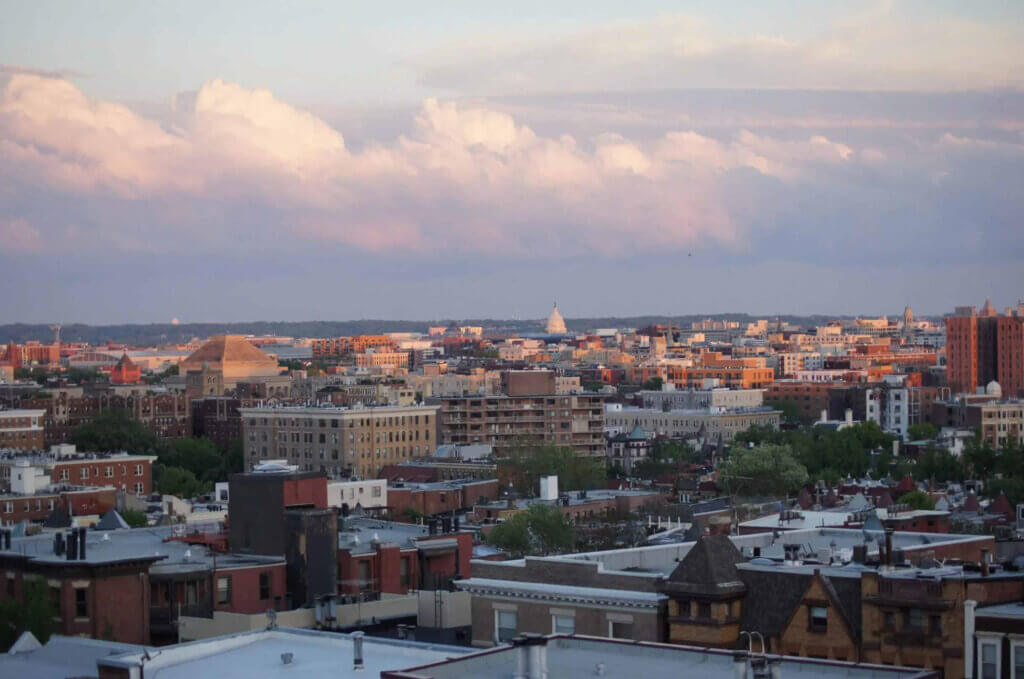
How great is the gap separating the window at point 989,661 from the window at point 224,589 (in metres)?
19.8

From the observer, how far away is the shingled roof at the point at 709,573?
104ft

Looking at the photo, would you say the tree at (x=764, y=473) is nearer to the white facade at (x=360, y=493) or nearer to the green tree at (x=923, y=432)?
the white facade at (x=360, y=493)

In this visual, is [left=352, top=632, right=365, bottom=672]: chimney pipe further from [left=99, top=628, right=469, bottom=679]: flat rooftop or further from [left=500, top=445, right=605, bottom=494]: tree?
[left=500, top=445, right=605, bottom=494]: tree

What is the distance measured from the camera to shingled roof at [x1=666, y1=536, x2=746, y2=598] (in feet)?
104

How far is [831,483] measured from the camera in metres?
119

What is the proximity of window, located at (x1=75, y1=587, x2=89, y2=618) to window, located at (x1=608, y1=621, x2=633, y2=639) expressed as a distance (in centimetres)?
1402

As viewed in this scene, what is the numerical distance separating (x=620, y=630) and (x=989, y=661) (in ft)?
21.1

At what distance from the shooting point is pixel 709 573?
31828 mm

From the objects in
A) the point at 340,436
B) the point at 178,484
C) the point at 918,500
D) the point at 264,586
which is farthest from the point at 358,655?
the point at 340,436

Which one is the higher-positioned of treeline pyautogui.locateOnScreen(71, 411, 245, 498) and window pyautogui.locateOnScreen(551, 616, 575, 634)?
window pyautogui.locateOnScreen(551, 616, 575, 634)

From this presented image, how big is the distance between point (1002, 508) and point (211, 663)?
66771 millimetres

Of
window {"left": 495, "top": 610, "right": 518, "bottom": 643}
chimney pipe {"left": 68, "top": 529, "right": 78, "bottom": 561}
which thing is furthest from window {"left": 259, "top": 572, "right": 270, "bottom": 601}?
window {"left": 495, "top": 610, "right": 518, "bottom": 643}

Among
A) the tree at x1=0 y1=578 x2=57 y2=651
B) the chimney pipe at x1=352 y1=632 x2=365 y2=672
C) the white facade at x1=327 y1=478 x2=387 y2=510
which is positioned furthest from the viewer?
the white facade at x1=327 y1=478 x2=387 y2=510

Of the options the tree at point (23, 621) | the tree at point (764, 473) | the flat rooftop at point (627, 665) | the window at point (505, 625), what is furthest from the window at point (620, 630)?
the tree at point (764, 473)
